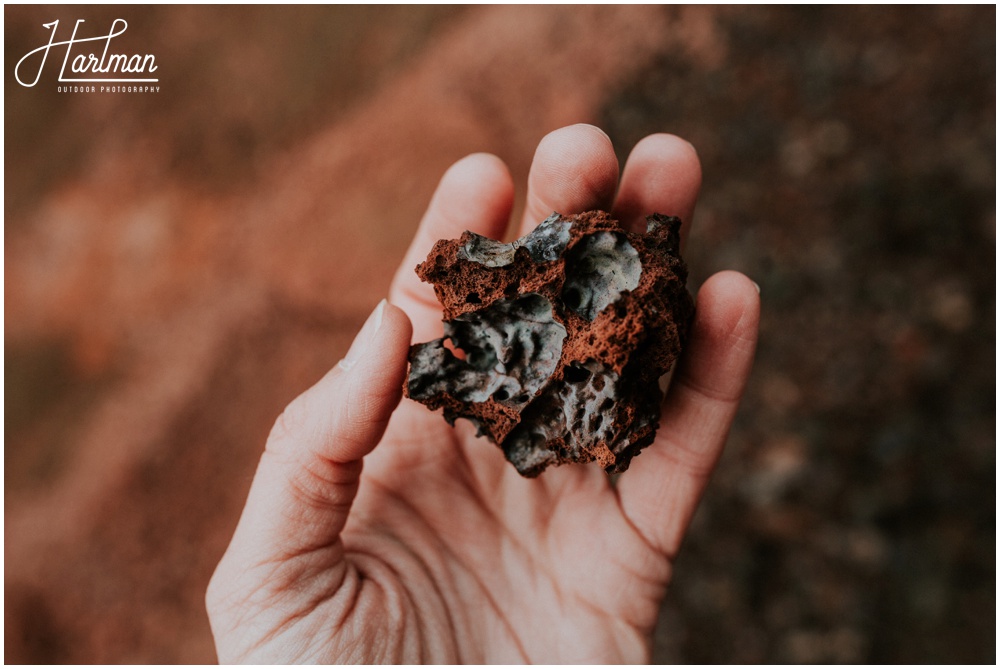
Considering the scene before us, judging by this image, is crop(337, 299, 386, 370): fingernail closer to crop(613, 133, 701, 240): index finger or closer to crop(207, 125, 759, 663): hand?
crop(207, 125, 759, 663): hand

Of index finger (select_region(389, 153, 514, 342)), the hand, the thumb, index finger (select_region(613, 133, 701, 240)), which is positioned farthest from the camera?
index finger (select_region(389, 153, 514, 342))

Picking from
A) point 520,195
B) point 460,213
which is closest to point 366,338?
point 460,213

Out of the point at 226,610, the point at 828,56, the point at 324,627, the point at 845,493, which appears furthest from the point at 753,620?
the point at 828,56

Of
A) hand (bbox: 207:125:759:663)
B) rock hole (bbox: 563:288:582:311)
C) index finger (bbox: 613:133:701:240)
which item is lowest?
hand (bbox: 207:125:759:663)

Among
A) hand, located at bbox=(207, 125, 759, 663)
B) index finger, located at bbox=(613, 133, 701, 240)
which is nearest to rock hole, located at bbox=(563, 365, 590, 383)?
hand, located at bbox=(207, 125, 759, 663)

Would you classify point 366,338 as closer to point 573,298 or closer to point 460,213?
point 573,298

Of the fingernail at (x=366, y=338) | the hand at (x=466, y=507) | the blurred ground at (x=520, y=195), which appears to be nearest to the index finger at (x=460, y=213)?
the hand at (x=466, y=507)

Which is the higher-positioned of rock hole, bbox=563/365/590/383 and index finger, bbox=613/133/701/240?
index finger, bbox=613/133/701/240

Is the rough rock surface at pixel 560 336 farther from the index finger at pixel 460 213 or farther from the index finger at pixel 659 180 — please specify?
the index finger at pixel 460 213
